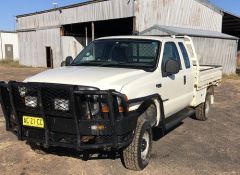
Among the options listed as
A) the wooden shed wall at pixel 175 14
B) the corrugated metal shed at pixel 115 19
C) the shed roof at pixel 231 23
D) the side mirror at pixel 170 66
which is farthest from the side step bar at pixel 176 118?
the shed roof at pixel 231 23

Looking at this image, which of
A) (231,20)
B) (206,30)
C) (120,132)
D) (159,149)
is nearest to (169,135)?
(159,149)

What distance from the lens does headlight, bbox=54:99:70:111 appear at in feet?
14.0

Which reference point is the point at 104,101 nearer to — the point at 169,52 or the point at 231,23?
the point at 169,52

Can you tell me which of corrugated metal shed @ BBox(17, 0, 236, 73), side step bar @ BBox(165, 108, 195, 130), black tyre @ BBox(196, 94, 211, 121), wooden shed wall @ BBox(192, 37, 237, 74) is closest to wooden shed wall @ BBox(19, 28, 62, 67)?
corrugated metal shed @ BBox(17, 0, 236, 73)

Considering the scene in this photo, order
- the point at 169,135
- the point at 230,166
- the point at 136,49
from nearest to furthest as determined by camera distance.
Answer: the point at 230,166, the point at 136,49, the point at 169,135

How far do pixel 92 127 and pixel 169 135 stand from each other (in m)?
3.18

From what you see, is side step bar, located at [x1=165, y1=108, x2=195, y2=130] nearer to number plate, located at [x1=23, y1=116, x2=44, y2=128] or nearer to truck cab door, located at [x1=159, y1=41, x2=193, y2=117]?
truck cab door, located at [x1=159, y1=41, x2=193, y2=117]

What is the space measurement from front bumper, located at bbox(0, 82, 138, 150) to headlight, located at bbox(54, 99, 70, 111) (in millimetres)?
32

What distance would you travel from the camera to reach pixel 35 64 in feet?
106

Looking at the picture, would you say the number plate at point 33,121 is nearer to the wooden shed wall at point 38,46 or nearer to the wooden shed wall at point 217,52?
the wooden shed wall at point 217,52

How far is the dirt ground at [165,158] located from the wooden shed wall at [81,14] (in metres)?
14.6

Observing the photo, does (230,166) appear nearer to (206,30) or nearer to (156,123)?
(156,123)

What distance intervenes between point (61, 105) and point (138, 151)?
1.36 meters

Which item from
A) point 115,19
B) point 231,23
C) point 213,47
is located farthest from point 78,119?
point 231,23
